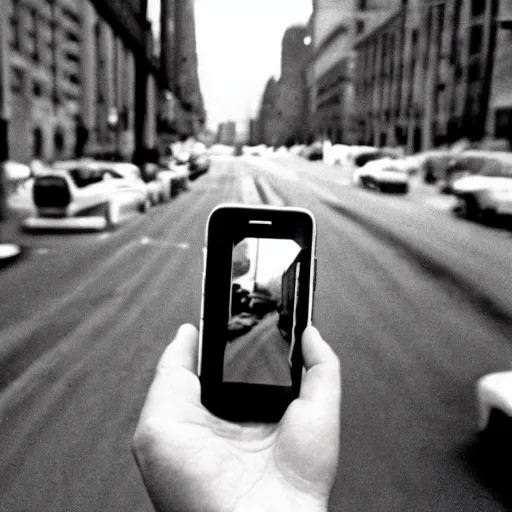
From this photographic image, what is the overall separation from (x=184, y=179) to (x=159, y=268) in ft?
1.57

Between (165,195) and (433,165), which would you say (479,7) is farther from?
(165,195)

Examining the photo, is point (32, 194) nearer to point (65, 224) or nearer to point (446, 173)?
point (65, 224)

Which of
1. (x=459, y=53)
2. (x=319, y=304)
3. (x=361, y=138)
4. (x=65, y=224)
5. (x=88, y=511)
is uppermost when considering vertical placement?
(x=459, y=53)

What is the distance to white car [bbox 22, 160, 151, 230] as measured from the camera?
1.60m

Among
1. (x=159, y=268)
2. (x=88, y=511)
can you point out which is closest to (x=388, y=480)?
(x=88, y=511)

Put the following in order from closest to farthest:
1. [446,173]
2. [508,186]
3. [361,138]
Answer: [508,186]
[446,173]
[361,138]

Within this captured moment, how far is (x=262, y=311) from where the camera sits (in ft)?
2.82

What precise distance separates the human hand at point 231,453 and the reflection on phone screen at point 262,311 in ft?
0.68

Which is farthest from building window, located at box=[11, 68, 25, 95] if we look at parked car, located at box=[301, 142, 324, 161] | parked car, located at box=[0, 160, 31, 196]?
parked car, located at box=[301, 142, 324, 161]

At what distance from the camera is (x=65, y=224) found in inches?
70.0

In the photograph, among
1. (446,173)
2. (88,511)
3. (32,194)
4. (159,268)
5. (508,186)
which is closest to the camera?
(88,511)

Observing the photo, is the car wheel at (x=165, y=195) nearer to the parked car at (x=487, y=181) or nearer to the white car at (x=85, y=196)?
the white car at (x=85, y=196)

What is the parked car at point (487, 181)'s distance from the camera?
119cm

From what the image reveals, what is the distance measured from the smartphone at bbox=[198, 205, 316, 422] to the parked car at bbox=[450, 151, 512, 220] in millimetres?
556
